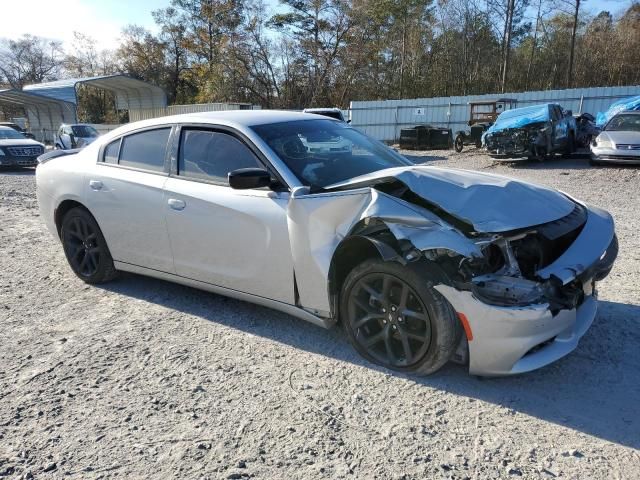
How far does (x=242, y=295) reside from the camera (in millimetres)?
3668

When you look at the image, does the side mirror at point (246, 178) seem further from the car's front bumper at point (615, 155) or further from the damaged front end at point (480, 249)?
the car's front bumper at point (615, 155)

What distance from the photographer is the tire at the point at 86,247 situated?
459 cm

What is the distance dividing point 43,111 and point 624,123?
43.4 m

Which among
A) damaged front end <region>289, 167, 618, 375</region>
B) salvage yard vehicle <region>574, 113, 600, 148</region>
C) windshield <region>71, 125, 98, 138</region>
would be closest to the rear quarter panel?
damaged front end <region>289, 167, 618, 375</region>

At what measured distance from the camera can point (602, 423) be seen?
2.55m

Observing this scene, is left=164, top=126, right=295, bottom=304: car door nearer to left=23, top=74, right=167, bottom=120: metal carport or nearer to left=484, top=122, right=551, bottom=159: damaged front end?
left=484, top=122, right=551, bottom=159: damaged front end

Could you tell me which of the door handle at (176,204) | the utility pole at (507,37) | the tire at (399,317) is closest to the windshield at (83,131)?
the door handle at (176,204)

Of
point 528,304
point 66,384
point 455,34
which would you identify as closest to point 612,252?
point 528,304

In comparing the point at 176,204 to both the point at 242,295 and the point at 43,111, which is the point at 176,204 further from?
the point at 43,111

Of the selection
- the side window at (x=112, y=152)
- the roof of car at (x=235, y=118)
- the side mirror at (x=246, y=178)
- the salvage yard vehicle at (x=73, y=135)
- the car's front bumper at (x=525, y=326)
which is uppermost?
the roof of car at (x=235, y=118)

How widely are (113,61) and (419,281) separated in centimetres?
5989

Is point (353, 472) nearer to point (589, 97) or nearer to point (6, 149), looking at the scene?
point (6, 149)

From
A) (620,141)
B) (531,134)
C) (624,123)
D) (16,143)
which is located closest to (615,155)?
(620,141)

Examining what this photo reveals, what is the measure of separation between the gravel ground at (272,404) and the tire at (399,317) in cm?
14
